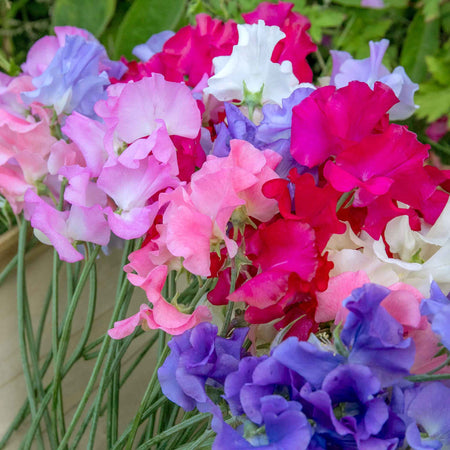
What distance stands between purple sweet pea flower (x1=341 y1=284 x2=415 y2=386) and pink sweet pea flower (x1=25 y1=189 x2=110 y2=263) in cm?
23

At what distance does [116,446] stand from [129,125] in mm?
252

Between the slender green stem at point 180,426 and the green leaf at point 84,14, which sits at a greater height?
the green leaf at point 84,14

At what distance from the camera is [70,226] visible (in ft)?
1.68

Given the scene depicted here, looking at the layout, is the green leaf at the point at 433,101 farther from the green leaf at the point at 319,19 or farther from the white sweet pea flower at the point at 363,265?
the white sweet pea flower at the point at 363,265

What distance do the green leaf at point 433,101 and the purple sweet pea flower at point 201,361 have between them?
95 centimetres

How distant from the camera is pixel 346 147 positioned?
42 centimetres

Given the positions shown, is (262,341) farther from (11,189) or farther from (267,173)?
(11,189)

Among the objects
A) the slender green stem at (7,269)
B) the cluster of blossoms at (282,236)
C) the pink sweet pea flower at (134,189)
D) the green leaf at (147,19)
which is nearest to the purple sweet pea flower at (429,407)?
the cluster of blossoms at (282,236)

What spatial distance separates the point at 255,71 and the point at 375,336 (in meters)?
0.27

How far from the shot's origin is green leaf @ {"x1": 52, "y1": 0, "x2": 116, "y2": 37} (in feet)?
2.98

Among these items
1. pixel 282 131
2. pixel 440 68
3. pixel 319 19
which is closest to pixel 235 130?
pixel 282 131

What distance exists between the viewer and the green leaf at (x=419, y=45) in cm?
127

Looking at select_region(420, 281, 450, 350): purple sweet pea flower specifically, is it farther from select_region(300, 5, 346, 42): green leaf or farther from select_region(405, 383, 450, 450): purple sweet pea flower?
select_region(300, 5, 346, 42): green leaf

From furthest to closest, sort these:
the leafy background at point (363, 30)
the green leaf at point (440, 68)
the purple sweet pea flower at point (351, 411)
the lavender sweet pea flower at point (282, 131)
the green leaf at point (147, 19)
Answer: the green leaf at point (440, 68) → the leafy background at point (363, 30) → the green leaf at point (147, 19) → the lavender sweet pea flower at point (282, 131) → the purple sweet pea flower at point (351, 411)
